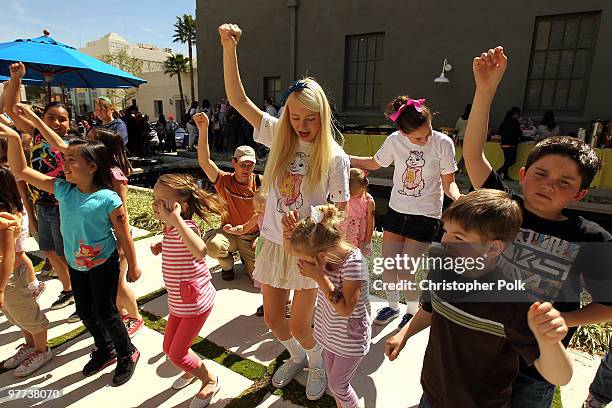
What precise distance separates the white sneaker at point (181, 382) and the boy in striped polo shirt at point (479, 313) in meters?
1.70

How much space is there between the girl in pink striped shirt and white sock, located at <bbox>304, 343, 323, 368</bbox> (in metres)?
0.63

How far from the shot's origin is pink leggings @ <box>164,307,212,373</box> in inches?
87.0

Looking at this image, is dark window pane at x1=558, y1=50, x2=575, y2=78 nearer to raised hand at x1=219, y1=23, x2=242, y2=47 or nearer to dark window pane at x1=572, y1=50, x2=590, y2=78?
dark window pane at x1=572, y1=50, x2=590, y2=78

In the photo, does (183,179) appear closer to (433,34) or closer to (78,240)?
(78,240)

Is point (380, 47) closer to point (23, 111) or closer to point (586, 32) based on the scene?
point (586, 32)

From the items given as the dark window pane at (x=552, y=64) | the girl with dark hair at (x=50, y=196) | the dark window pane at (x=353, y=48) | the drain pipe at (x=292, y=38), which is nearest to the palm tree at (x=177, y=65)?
the drain pipe at (x=292, y=38)

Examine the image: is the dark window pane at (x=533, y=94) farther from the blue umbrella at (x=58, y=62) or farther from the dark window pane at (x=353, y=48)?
the blue umbrella at (x=58, y=62)

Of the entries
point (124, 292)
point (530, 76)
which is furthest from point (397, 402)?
point (530, 76)

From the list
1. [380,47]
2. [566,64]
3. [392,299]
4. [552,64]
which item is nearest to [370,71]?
[380,47]

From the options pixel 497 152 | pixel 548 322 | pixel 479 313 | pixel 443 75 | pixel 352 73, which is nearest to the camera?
pixel 548 322

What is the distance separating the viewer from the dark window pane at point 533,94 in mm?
10008

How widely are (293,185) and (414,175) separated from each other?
3.79ft

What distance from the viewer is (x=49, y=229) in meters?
3.53

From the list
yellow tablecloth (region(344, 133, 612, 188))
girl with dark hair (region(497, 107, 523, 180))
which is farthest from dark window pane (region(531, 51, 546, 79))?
yellow tablecloth (region(344, 133, 612, 188))
